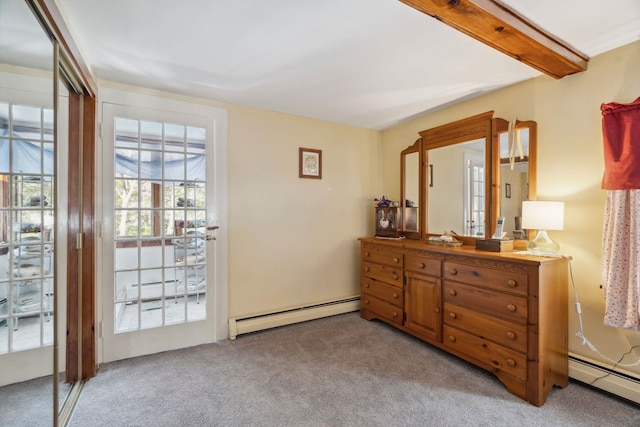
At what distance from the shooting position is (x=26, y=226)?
1457mm

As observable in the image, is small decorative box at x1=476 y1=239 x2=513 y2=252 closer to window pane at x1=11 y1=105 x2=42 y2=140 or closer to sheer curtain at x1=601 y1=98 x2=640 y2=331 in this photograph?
sheer curtain at x1=601 y1=98 x2=640 y2=331

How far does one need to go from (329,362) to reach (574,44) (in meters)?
2.81

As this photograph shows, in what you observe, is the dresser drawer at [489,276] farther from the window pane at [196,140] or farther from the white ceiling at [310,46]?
the window pane at [196,140]

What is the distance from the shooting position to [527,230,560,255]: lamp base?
2049 mm

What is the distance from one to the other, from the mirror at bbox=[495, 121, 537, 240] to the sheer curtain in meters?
0.46

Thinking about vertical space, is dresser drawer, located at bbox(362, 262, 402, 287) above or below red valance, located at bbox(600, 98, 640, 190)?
below

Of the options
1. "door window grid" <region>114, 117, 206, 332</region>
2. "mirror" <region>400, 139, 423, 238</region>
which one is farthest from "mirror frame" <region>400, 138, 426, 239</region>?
"door window grid" <region>114, 117, 206, 332</region>

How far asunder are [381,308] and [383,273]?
1.23ft

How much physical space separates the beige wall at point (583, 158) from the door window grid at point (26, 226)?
3.27 meters

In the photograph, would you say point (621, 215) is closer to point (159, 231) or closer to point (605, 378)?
point (605, 378)

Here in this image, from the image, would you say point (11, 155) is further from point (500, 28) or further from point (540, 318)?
point (540, 318)

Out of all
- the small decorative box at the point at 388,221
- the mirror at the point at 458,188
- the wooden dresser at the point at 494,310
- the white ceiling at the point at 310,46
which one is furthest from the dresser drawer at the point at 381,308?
the white ceiling at the point at 310,46

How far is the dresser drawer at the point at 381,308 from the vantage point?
285 centimetres

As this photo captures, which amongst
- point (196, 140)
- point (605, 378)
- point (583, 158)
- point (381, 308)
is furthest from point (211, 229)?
point (605, 378)
